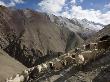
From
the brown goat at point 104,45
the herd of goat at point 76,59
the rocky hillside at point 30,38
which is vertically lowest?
the herd of goat at point 76,59

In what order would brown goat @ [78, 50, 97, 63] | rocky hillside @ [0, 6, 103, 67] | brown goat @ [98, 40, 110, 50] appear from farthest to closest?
rocky hillside @ [0, 6, 103, 67]
brown goat @ [98, 40, 110, 50]
brown goat @ [78, 50, 97, 63]

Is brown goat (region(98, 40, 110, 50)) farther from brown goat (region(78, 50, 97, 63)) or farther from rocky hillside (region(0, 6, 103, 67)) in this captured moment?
rocky hillside (region(0, 6, 103, 67))

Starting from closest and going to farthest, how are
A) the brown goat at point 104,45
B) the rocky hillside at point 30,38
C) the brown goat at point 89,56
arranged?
the brown goat at point 89,56 < the brown goat at point 104,45 < the rocky hillside at point 30,38

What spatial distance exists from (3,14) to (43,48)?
1513 inches

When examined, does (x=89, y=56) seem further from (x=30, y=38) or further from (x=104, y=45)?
(x=30, y=38)

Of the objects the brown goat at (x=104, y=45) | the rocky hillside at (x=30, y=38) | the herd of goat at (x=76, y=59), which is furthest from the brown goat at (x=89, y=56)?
the rocky hillside at (x=30, y=38)

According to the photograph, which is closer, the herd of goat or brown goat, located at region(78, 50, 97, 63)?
brown goat, located at region(78, 50, 97, 63)

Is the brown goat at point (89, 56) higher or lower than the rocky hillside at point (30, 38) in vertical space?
A: lower

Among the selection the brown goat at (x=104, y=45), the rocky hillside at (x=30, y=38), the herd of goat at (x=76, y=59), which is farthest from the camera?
the rocky hillside at (x=30, y=38)

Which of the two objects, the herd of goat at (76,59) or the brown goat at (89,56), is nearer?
the brown goat at (89,56)

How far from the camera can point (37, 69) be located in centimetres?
2131

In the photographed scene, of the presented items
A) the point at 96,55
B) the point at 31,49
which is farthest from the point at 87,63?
the point at 31,49

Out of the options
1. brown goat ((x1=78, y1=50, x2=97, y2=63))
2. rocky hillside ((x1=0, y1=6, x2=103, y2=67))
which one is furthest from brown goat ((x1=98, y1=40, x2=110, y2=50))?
rocky hillside ((x1=0, y1=6, x2=103, y2=67))

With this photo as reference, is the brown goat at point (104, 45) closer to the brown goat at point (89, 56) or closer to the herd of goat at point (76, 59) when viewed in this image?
the herd of goat at point (76, 59)
